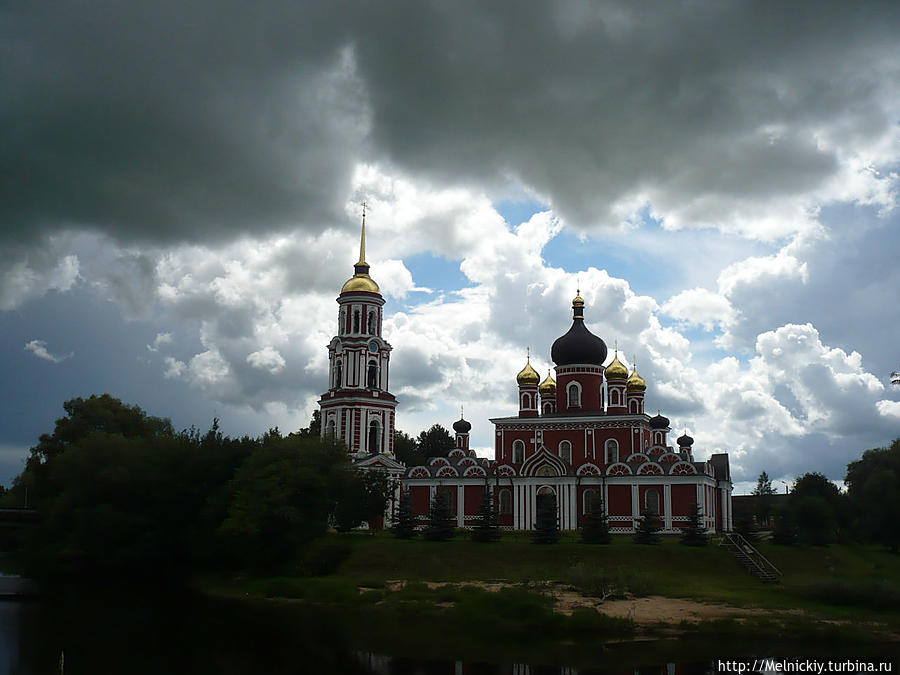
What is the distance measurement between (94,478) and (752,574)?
32.9 m

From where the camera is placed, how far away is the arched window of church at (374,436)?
57938mm

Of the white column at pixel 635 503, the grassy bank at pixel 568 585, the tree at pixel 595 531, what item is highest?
the white column at pixel 635 503

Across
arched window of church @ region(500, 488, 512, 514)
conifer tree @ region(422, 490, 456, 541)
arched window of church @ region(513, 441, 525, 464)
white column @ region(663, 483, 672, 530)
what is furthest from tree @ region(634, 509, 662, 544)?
arched window of church @ region(513, 441, 525, 464)

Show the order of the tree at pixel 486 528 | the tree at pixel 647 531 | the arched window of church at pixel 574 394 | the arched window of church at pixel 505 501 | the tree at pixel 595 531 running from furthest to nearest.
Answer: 1. the arched window of church at pixel 574 394
2. the arched window of church at pixel 505 501
3. the tree at pixel 486 528
4. the tree at pixel 647 531
5. the tree at pixel 595 531

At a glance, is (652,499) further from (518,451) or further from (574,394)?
(518,451)

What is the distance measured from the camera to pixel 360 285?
59.8 m

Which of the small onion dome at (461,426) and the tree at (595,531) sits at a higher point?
the small onion dome at (461,426)

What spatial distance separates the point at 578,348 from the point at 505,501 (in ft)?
39.4

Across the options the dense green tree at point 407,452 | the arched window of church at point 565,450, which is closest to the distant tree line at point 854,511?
the arched window of church at point 565,450

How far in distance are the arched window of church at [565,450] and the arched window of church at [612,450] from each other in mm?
2556

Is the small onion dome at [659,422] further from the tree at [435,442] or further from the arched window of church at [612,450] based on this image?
the tree at [435,442]

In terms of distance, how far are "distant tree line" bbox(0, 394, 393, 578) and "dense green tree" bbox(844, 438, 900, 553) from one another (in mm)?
26815

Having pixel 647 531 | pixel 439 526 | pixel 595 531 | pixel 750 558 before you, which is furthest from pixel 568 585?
pixel 439 526

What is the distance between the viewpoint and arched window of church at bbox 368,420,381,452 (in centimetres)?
5794
